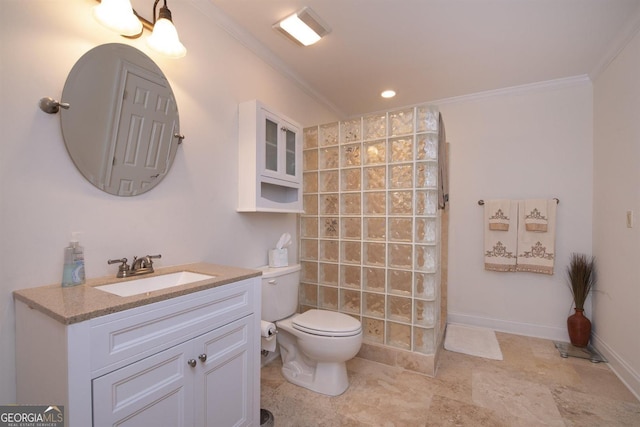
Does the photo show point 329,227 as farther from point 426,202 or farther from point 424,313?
point 424,313

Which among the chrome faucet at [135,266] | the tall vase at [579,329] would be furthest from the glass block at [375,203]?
the tall vase at [579,329]

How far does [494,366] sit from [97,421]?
7.78 feet

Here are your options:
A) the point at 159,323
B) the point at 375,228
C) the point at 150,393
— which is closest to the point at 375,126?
the point at 375,228

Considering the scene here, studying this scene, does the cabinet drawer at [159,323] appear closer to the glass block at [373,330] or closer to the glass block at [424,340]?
the glass block at [373,330]

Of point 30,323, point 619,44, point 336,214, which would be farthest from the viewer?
point 336,214

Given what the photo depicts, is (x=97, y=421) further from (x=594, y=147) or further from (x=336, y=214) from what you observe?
(x=594, y=147)

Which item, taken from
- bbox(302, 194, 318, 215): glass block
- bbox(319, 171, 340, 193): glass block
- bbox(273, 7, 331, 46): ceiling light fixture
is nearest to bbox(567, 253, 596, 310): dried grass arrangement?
bbox(319, 171, 340, 193): glass block

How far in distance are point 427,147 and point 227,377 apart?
1.79 metres

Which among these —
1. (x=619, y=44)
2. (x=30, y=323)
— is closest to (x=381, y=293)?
(x=30, y=323)

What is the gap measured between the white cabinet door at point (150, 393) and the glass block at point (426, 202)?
159 centimetres

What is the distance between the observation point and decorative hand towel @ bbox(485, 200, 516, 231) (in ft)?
8.62

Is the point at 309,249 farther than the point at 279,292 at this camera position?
Yes

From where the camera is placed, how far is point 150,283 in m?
1.25

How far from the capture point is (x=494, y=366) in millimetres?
2062
